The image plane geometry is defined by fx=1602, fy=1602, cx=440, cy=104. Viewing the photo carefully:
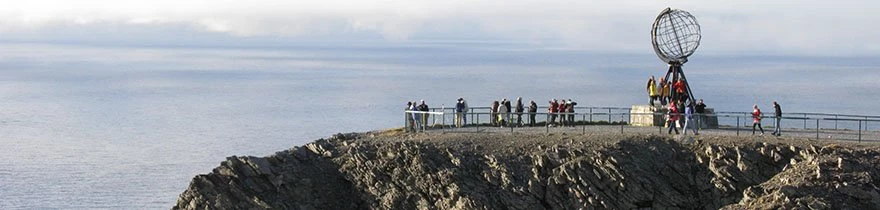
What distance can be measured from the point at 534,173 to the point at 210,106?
7827cm

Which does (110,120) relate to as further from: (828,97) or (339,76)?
(339,76)

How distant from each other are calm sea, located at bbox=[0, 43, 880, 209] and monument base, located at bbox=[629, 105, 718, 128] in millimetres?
18773

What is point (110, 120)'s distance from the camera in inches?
4011

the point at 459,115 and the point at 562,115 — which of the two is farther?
the point at 459,115

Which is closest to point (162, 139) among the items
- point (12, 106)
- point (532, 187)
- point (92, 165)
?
point (92, 165)

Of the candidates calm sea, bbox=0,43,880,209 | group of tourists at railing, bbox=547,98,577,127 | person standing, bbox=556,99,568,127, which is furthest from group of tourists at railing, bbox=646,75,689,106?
calm sea, bbox=0,43,880,209

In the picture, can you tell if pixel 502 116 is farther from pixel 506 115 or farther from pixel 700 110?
pixel 700 110

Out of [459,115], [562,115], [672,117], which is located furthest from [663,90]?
[459,115]

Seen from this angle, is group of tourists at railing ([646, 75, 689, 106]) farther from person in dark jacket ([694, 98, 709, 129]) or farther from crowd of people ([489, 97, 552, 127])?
crowd of people ([489, 97, 552, 127])

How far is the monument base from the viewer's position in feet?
156

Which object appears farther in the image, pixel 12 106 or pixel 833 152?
pixel 12 106

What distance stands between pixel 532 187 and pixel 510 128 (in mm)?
7110

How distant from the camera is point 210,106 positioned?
117 meters

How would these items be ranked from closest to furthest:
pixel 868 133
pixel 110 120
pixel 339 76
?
pixel 868 133 → pixel 110 120 → pixel 339 76
